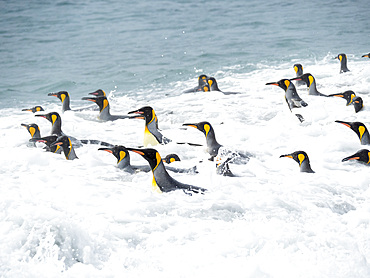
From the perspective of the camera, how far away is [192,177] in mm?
5930

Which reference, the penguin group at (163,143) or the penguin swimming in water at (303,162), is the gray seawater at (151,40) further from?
the penguin swimming in water at (303,162)

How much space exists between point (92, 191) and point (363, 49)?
13637mm

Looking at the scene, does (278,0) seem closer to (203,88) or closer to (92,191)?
(203,88)

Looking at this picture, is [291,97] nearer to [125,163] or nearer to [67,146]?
A: [125,163]

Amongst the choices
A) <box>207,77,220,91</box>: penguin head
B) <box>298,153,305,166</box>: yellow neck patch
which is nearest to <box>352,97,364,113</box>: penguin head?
<box>298,153,305,166</box>: yellow neck patch

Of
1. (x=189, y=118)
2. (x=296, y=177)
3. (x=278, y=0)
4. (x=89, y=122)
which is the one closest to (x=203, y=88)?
(x=189, y=118)

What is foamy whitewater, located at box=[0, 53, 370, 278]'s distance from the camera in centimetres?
396

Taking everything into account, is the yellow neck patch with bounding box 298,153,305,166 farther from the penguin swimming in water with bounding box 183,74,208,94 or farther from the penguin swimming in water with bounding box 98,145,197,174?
the penguin swimming in water with bounding box 183,74,208,94

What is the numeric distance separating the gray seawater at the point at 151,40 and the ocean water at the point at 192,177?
0.12m

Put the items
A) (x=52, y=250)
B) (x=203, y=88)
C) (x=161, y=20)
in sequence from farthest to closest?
(x=161, y=20) → (x=203, y=88) → (x=52, y=250)

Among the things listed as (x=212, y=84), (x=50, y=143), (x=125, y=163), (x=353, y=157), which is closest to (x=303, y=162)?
(x=353, y=157)

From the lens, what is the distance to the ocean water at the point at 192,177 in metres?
4.04

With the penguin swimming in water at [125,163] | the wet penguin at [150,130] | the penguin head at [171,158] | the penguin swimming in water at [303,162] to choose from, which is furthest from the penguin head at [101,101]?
the penguin swimming in water at [303,162]

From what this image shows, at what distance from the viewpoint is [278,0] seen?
27.3m
